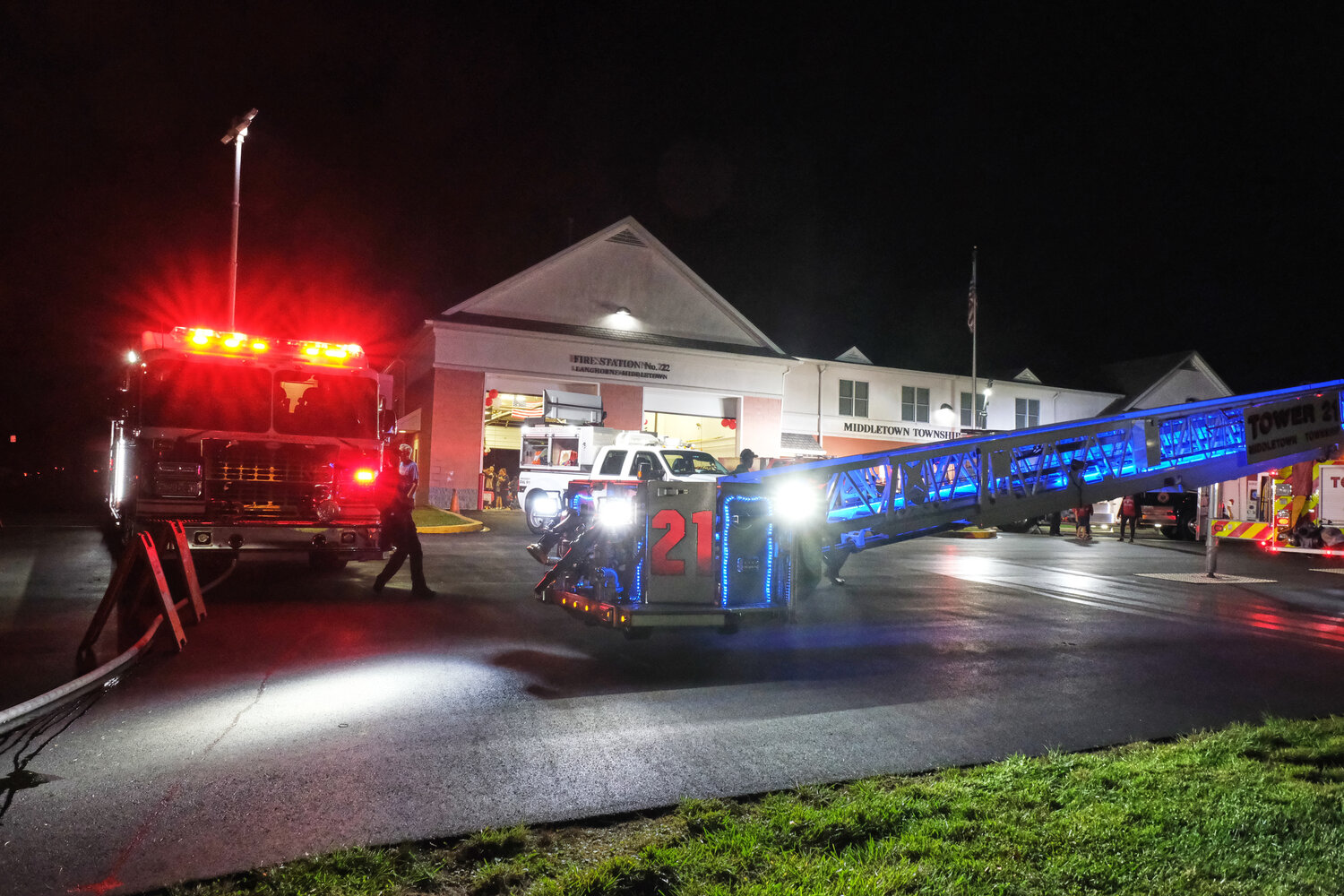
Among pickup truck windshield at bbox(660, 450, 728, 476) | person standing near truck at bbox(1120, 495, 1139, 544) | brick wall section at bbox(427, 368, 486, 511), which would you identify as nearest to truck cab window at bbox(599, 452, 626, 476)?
pickup truck windshield at bbox(660, 450, 728, 476)

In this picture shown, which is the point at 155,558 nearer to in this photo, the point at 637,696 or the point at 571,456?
the point at 637,696

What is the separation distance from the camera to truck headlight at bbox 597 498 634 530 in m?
7.55

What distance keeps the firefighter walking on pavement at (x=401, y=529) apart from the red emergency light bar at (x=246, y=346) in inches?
70.6

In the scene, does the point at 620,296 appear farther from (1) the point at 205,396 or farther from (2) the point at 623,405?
(1) the point at 205,396

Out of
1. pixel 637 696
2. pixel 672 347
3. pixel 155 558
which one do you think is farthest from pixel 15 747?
pixel 672 347

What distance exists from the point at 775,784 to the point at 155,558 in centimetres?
623

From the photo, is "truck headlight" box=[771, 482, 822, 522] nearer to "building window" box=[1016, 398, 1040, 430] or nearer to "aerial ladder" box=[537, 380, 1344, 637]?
"aerial ladder" box=[537, 380, 1344, 637]

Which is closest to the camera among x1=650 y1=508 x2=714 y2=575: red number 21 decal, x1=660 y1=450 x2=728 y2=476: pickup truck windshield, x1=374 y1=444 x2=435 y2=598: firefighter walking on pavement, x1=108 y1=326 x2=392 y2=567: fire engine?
x1=650 y1=508 x2=714 y2=575: red number 21 decal

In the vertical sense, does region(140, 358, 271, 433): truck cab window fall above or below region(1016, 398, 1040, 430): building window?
below

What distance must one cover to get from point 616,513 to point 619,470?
1048 centimetres

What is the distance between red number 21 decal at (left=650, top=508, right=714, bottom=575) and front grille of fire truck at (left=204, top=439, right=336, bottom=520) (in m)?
5.41

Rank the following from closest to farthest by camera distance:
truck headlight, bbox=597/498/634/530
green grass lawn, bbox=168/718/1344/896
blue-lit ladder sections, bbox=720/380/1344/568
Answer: green grass lawn, bbox=168/718/1344/896 → truck headlight, bbox=597/498/634/530 → blue-lit ladder sections, bbox=720/380/1344/568

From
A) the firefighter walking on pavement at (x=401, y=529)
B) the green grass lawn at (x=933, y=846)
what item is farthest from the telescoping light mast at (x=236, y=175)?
the green grass lawn at (x=933, y=846)

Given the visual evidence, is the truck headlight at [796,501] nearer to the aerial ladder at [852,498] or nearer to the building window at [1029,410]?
the aerial ladder at [852,498]
